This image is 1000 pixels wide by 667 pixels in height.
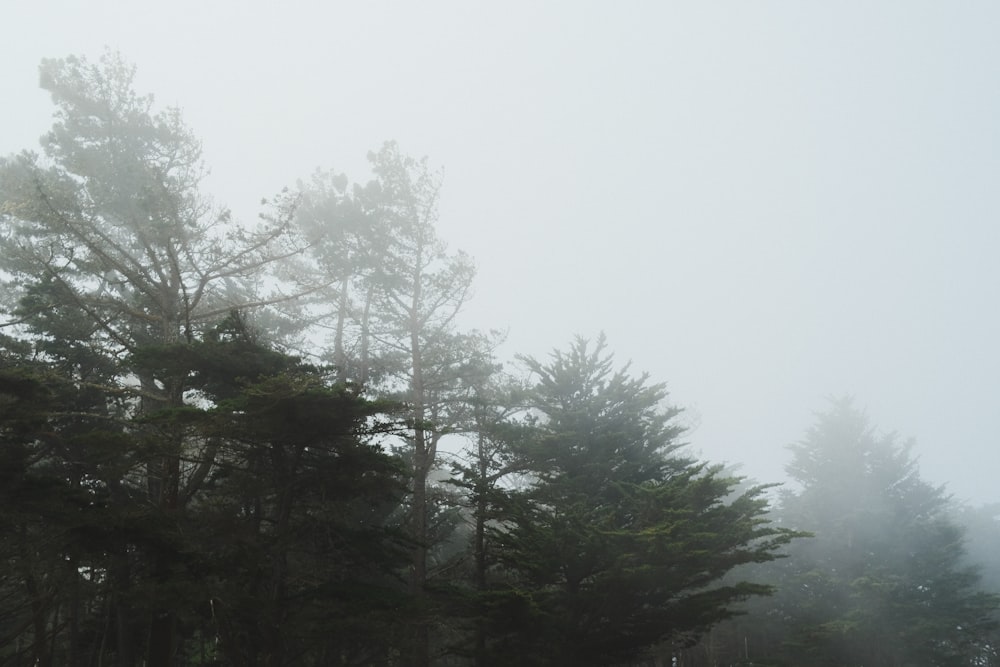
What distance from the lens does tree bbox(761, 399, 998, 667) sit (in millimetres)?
20594

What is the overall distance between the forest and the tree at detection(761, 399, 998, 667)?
11 cm

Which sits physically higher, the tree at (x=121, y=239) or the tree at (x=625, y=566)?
the tree at (x=121, y=239)

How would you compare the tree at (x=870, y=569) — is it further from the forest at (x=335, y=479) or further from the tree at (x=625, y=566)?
the tree at (x=625, y=566)

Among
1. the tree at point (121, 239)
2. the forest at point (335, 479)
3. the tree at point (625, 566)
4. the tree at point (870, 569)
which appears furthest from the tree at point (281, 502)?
the tree at point (870, 569)

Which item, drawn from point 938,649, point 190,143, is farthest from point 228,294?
point 938,649

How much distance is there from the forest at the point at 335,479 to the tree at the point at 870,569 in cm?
11

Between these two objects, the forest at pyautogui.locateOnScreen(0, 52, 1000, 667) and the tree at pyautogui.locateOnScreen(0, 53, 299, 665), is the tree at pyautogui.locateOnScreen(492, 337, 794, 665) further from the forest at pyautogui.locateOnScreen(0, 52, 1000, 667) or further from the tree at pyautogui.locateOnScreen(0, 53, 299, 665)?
the tree at pyautogui.locateOnScreen(0, 53, 299, 665)

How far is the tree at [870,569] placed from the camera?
67.6ft

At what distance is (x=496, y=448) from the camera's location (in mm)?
16516

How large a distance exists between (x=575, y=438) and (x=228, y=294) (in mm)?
11747

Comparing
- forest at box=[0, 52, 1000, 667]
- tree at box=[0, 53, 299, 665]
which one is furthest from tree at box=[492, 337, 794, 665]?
tree at box=[0, 53, 299, 665]

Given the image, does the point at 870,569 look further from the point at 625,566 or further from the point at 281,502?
the point at 281,502

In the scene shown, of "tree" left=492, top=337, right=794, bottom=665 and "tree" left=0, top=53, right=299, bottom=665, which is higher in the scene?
"tree" left=0, top=53, right=299, bottom=665

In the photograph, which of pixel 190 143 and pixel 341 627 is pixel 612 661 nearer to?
pixel 341 627
